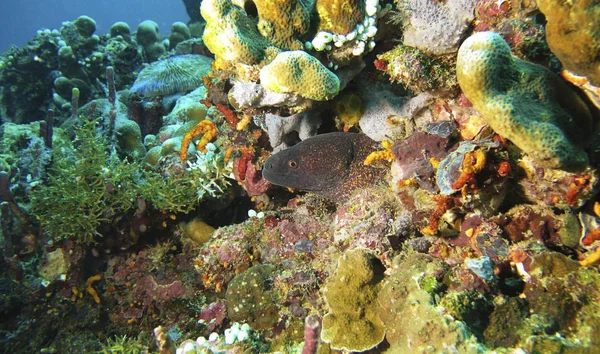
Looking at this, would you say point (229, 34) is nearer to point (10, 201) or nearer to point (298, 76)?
point (298, 76)

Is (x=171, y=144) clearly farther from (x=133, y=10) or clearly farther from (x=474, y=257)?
(x=133, y=10)

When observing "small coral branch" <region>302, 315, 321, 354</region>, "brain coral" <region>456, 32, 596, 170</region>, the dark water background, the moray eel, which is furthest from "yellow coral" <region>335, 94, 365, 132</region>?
the dark water background

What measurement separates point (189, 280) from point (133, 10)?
134 m

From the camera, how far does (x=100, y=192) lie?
4574mm

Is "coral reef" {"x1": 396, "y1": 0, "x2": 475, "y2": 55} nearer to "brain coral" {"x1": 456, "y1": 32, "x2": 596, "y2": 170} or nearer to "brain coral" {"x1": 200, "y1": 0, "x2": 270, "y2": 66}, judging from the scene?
"brain coral" {"x1": 456, "y1": 32, "x2": 596, "y2": 170}

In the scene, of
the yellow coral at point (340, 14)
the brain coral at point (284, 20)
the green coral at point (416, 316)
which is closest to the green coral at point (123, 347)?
the green coral at point (416, 316)

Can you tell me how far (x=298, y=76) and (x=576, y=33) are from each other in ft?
6.46

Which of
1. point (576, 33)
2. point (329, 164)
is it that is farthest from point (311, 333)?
point (576, 33)

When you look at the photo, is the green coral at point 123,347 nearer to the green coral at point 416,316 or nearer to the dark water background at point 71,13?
the green coral at point 416,316

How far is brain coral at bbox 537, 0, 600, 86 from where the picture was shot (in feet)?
6.17

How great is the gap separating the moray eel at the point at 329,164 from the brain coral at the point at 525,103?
1665mm

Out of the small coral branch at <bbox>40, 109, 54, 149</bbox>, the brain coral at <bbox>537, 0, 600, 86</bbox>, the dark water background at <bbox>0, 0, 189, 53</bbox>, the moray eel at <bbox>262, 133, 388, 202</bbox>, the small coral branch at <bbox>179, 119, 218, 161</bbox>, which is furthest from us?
the dark water background at <bbox>0, 0, 189, 53</bbox>

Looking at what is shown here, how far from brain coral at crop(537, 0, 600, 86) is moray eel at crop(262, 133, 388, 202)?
1.96 metres

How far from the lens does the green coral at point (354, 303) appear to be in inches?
105
